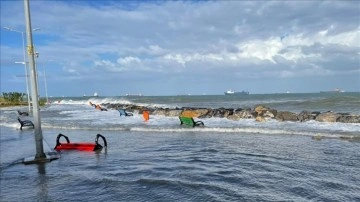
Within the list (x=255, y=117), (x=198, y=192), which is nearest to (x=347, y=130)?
(x=255, y=117)

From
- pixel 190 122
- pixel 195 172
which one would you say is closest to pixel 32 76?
pixel 195 172

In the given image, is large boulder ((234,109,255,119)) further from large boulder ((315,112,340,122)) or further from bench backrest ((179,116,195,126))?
bench backrest ((179,116,195,126))

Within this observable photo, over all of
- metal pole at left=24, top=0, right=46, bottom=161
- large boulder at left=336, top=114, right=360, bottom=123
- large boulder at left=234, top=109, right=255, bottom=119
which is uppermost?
metal pole at left=24, top=0, right=46, bottom=161

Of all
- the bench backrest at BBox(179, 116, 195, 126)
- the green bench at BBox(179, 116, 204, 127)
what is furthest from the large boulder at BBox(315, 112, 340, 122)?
the bench backrest at BBox(179, 116, 195, 126)

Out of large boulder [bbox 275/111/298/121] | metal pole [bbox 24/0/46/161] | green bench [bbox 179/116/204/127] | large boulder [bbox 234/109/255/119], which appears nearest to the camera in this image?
metal pole [bbox 24/0/46/161]

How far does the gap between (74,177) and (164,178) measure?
2508mm

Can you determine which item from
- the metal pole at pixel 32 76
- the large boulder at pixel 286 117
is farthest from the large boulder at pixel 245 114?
the metal pole at pixel 32 76

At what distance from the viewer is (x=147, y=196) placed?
841cm

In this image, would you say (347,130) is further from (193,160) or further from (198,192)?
(198,192)

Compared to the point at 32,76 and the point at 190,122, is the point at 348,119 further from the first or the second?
the point at 32,76

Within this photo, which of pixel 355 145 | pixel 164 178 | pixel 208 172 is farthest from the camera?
pixel 355 145

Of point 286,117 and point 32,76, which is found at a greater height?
point 32,76

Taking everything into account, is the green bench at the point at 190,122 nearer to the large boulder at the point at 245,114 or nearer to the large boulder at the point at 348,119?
the large boulder at the point at 245,114

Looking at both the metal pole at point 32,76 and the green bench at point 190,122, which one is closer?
the metal pole at point 32,76
